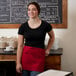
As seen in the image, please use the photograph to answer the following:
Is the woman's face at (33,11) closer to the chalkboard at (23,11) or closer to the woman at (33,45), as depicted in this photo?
the woman at (33,45)

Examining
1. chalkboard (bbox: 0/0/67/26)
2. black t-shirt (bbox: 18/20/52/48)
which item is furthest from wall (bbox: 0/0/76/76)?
black t-shirt (bbox: 18/20/52/48)

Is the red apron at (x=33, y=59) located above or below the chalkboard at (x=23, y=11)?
below

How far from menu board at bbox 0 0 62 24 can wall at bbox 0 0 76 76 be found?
5.6 inches

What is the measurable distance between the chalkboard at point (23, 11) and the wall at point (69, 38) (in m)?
0.13

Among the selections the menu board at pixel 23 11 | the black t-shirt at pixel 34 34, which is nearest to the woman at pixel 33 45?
the black t-shirt at pixel 34 34

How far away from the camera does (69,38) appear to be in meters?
2.86

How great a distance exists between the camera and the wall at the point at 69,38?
282 centimetres

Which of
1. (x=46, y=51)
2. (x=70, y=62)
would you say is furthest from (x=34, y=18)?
(x=70, y=62)

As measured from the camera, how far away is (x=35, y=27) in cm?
216

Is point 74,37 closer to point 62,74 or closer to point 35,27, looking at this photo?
point 35,27

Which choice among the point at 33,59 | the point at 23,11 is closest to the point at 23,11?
the point at 23,11

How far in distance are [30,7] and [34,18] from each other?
0.13 meters

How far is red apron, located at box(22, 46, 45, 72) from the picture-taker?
216 centimetres

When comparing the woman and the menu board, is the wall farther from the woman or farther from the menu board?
the woman
